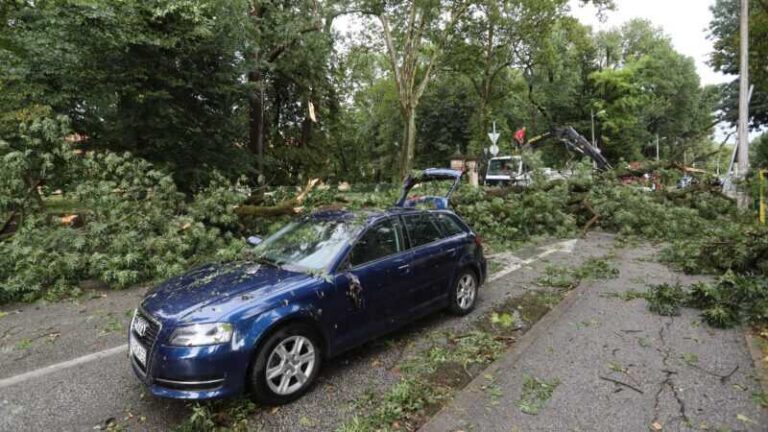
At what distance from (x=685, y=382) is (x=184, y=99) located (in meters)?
10.2

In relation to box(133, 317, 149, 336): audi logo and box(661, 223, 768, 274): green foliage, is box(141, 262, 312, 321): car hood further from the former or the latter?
box(661, 223, 768, 274): green foliage

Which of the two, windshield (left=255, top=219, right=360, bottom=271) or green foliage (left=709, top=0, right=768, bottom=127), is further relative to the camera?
green foliage (left=709, top=0, right=768, bottom=127)

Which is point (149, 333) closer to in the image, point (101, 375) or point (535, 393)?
point (101, 375)

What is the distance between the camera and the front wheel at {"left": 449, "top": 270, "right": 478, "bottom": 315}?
17.4 ft

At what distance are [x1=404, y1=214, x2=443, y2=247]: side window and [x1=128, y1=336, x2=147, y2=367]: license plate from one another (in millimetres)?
2683

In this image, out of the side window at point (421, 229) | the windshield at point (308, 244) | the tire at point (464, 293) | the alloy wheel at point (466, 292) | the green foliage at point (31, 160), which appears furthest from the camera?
the green foliage at point (31, 160)

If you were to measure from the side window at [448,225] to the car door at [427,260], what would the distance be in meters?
0.12

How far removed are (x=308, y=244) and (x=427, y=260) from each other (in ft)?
4.34

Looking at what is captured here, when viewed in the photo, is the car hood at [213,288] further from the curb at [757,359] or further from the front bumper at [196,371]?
the curb at [757,359]

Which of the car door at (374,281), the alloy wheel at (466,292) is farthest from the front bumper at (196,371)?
the alloy wheel at (466,292)

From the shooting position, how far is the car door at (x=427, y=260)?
15.5 ft

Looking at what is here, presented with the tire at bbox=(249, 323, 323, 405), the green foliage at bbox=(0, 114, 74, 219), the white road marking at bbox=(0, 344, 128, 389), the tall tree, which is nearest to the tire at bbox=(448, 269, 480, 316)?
the tire at bbox=(249, 323, 323, 405)

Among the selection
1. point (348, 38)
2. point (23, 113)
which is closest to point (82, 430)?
point (23, 113)

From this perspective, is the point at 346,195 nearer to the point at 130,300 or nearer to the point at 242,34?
the point at 242,34
